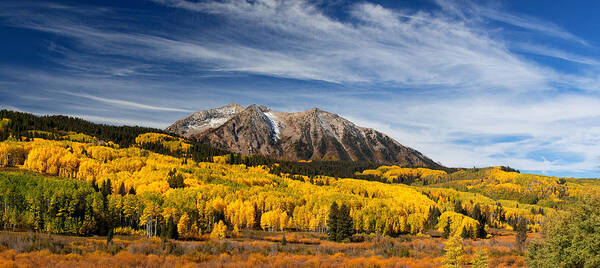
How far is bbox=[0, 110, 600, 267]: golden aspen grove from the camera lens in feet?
134

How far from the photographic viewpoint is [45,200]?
2817 inches

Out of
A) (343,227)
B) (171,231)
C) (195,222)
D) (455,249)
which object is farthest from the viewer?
(343,227)

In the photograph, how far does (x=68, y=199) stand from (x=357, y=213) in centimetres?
8239

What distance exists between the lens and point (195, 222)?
82125 millimetres

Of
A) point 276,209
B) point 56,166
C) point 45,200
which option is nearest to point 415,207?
point 276,209

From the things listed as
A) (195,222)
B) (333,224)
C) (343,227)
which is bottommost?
(343,227)

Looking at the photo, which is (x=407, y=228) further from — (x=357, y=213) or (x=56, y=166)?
(x=56, y=166)

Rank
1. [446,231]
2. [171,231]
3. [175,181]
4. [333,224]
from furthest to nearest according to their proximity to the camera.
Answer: [175,181] → [446,231] → [333,224] → [171,231]

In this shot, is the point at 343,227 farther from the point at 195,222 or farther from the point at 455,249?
the point at 455,249

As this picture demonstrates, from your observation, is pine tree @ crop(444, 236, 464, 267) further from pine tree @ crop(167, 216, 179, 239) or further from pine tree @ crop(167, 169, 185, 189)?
pine tree @ crop(167, 169, 185, 189)

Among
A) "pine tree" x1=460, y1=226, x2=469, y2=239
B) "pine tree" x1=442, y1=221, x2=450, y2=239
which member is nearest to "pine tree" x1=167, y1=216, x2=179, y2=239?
"pine tree" x1=442, y1=221, x2=450, y2=239

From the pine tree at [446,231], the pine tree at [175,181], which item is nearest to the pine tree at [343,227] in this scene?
the pine tree at [446,231]

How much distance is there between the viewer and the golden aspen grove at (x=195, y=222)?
40938 mm

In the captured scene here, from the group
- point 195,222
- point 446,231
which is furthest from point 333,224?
point 446,231
